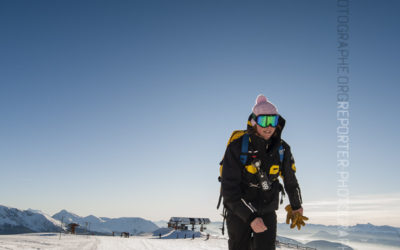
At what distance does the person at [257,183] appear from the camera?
3113 mm

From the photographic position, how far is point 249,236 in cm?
324

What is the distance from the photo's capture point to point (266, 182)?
10.7 feet

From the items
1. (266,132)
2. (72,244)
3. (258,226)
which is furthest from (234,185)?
(72,244)

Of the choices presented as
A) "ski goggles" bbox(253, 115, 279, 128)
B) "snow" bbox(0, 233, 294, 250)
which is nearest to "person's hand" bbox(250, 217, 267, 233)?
"ski goggles" bbox(253, 115, 279, 128)

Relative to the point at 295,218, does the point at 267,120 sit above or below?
above

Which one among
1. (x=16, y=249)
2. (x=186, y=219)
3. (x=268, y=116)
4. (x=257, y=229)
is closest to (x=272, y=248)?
(x=257, y=229)

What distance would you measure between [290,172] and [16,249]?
30.4 ft

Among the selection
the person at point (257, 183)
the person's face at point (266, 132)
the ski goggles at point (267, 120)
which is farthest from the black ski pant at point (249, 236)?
the ski goggles at point (267, 120)

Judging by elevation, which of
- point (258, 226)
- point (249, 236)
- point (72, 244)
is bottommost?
point (72, 244)

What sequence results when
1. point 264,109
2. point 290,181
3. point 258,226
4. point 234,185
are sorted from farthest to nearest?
1. point 290,181
2. point 264,109
3. point 234,185
4. point 258,226

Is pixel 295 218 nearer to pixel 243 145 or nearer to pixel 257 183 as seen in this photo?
pixel 257 183

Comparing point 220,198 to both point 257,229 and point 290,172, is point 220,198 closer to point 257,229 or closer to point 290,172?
point 257,229

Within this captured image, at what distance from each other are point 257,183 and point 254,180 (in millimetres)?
53

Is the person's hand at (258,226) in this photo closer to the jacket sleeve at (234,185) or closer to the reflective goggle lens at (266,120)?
the jacket sleeve at (234,185)
